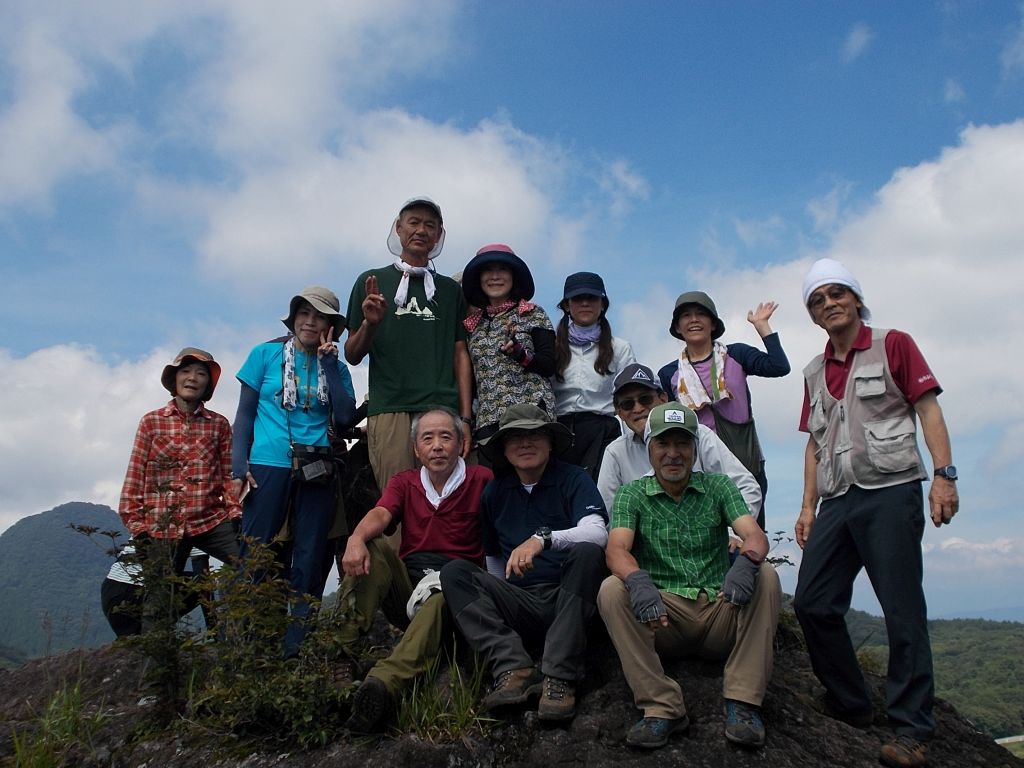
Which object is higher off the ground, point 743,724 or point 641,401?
point 641,401

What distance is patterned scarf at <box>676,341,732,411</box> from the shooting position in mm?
6695

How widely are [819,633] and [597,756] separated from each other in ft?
5.70

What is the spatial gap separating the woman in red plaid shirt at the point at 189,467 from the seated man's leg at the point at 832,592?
14.5 feet

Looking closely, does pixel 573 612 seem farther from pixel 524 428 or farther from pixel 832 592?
pixel 832 592

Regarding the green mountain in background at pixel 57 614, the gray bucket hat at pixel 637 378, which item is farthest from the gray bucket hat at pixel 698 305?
the green mountain in background at pixel 57 614

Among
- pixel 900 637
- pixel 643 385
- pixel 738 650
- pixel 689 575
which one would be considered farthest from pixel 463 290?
pixel 900 637

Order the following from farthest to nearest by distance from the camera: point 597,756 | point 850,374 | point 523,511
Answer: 1. point 523,511
2. point 850,374
3. point 597,756

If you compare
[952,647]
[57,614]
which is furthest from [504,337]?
[952,647]

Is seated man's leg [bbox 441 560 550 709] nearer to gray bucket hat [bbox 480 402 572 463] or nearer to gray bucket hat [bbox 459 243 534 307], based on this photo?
gray bucket hat [bbox 480 402 572 463]

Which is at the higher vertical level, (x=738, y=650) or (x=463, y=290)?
(x=463, y=290)

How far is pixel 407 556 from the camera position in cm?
581

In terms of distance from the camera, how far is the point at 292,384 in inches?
255

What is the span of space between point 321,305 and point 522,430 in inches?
90.9

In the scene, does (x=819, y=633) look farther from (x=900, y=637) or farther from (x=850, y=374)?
(x=850, y=374)
